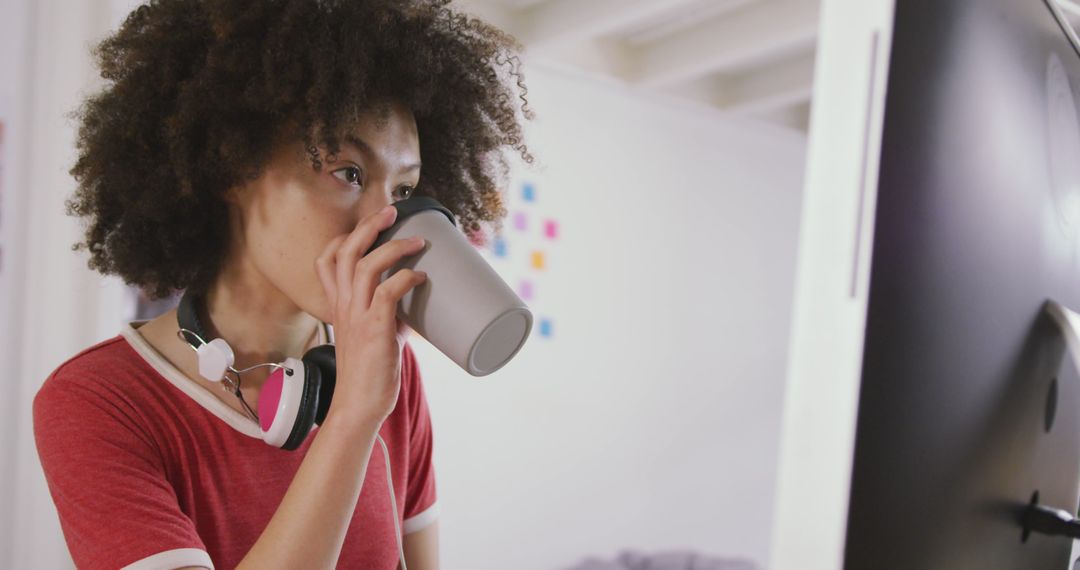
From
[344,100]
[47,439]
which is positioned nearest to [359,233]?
[344,100]

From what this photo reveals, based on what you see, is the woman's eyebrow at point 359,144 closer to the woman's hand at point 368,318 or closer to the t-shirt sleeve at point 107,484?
the woman's hand at point 368,318

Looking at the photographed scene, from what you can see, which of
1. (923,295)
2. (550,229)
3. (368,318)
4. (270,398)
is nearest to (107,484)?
(270,398)

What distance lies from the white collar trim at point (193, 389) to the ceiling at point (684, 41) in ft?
6.31

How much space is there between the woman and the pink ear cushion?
0.14 ft

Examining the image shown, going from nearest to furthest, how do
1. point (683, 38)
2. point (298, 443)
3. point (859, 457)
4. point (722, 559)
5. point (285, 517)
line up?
point (859, 457)
point (285, 517)
point (298, 443)
point (683, 38)
point (722, 559)

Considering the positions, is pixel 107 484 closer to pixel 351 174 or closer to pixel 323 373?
pixel 323 373

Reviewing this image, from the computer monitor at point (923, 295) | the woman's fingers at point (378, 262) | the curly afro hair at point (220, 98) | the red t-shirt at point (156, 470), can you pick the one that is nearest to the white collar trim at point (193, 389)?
the red t-shirt at point (156, 470)

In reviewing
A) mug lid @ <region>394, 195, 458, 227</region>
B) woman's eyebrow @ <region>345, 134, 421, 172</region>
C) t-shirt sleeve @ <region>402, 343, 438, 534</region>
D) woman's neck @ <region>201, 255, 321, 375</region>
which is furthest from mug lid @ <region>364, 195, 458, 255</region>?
t-shirt sleeve @ <region>402, 343, 438, 534</region>

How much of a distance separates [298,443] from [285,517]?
13cm

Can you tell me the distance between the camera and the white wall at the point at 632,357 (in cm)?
340

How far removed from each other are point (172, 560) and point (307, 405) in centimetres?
18

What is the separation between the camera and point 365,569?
95cm

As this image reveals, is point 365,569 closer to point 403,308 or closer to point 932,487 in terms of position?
point 403,308

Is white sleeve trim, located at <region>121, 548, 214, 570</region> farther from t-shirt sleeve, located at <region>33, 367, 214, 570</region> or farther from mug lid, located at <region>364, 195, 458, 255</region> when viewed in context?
mug lid, located at <region>364, 195, 458, 255</region>
